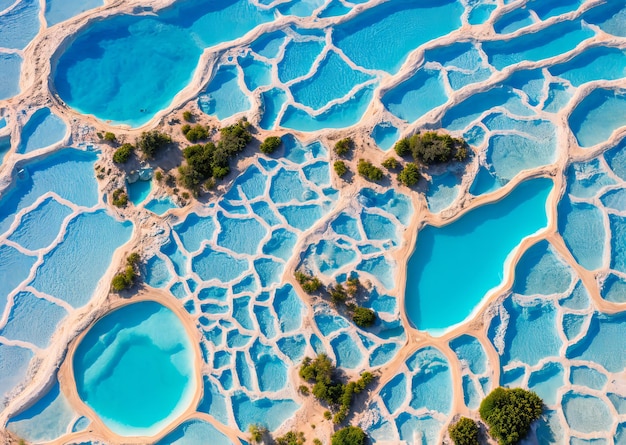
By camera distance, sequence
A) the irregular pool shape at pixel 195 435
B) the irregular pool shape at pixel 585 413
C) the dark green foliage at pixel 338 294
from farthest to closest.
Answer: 1. the dark green foliage at pixel 338 294
2. the irregular pool shape at pixel 195 435
3. the irregular pool shape at pixel 585 413

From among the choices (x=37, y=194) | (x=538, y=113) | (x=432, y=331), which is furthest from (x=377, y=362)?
(x=37, y=194)

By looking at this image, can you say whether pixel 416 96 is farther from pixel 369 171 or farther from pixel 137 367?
pixel 137 367

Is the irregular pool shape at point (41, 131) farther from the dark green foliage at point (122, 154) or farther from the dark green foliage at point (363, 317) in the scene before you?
the dark green foliage at point (363, 317)

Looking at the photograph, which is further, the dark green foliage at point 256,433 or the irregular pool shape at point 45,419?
the irregular pool shape at point 45,419

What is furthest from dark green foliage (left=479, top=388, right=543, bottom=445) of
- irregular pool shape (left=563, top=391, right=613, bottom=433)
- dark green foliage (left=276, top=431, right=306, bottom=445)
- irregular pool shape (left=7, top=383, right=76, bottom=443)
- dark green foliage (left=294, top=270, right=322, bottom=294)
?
irregular pool shape (left=7, top=383, right=76, bottom=443)

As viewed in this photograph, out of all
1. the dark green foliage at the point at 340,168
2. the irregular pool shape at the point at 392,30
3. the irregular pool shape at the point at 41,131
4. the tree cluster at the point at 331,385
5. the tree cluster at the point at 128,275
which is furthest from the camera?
the irregular pool shape at the point at 392,30

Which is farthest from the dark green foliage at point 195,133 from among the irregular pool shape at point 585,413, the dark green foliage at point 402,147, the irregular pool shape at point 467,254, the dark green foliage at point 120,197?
the irregular pool shape at point 585,413

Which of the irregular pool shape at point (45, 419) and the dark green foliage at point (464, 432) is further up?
the irregular pool shape at point (45, 419)
